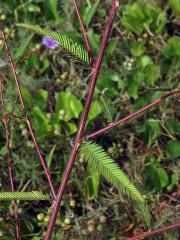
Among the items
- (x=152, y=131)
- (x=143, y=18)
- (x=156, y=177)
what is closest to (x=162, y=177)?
(x=156, y=177)

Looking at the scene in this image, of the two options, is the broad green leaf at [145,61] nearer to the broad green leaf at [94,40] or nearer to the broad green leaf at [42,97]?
the broad green leaf at [94,40]

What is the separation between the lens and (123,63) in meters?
2.28

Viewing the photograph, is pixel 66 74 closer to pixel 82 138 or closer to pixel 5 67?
pixel 5 67

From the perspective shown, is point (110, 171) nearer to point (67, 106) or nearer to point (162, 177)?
point (162, 177)

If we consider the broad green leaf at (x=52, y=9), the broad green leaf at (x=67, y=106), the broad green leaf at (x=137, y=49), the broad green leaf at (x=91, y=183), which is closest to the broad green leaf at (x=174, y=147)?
the broad green leaf at (x=91, y=183)

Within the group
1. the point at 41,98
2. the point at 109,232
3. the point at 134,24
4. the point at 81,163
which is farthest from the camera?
the point at 134,24

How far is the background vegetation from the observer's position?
189 centimetres

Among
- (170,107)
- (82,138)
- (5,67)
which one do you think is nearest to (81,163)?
(170,107)

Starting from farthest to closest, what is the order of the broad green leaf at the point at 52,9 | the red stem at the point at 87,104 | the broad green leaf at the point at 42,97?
A: the broad green leaf at the point at 52,9 → the broad green leaf at the point at 42,97 → the red stem at the point at 87,104

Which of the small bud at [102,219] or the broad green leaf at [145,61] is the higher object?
the broad green leaf at [145,61]

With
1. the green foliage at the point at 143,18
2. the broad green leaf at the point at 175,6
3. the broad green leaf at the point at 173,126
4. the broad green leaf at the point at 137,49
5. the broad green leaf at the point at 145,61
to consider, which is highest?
the broad green leaf at the point at 175,6

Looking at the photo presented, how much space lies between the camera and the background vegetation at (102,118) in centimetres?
189

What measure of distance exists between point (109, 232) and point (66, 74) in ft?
2.39

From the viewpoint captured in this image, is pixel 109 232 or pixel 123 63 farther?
pixel 123 63
